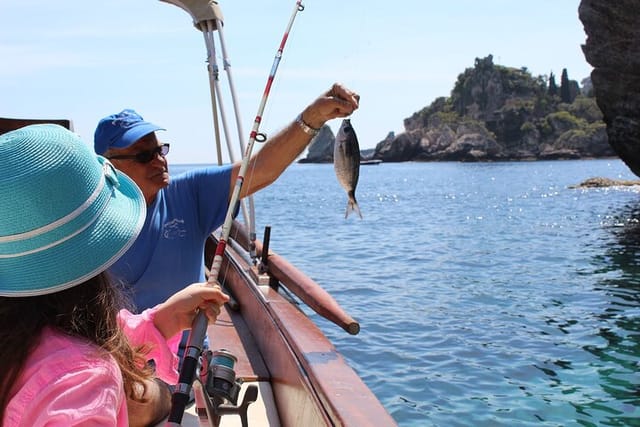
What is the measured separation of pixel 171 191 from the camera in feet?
11.4

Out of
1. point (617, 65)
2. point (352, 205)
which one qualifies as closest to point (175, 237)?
point (352, 205)

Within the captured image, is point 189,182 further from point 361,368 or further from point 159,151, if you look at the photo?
point 361,368

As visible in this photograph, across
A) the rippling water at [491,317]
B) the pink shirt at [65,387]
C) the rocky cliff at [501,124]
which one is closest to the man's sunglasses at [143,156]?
the pink shirt at [65,387]

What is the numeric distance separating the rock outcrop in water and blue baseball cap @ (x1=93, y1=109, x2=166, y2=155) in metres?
31.6

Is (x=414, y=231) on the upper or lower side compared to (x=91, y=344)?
lower

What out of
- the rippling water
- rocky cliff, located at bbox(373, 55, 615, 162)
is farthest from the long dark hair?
rocky cliff, located at bbox(373, 55, 615, 162)

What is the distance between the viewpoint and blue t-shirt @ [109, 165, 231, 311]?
10.8ft

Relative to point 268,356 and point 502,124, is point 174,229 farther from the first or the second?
point 502,124

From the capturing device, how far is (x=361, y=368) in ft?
27.9

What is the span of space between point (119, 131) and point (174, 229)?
0.56m

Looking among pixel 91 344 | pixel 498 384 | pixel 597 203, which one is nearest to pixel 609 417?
pixel 498 384

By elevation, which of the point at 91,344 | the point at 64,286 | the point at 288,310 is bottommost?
the point at 288,310

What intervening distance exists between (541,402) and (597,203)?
102 feet

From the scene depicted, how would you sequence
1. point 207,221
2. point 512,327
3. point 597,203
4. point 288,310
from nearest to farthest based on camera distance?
point 207,221, point 288,310, point 512,327, point 597,203
